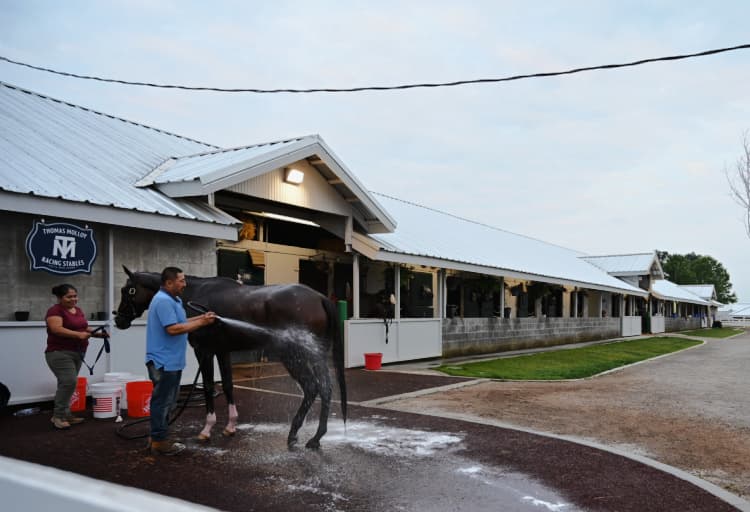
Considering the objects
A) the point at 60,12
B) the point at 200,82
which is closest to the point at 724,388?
the point at 200,82

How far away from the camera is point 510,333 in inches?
915

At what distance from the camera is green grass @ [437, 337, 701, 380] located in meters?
14.5

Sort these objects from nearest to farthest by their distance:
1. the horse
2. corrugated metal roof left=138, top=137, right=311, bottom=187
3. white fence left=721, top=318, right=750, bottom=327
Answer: the horse → corrugated metal roof left=138, top=137, right=311, bottom=187 → white fence left=721, top=318, right=750, bottom=327

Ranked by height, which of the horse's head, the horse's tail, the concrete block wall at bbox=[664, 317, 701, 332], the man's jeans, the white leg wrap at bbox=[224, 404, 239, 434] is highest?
the horse's head

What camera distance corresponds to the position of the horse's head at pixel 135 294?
7.31m

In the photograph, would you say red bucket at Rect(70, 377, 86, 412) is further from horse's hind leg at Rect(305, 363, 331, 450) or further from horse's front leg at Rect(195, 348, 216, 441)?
horse's hind leg at Rect(305, 363, 331, 450)

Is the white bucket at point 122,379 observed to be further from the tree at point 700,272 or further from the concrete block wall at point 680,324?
the tree at point 700,272

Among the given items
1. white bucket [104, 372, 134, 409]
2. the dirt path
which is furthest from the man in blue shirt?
the dirt path

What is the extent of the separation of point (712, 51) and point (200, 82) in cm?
1052

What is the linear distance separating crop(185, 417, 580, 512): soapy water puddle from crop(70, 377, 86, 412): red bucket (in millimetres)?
2660

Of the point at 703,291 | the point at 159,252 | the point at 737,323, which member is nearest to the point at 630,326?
the point at 159,252

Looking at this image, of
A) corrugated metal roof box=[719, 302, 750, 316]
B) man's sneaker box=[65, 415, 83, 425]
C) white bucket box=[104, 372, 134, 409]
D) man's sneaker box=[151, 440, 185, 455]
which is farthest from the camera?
corrugated metal roof box=[719, 302, 750, 316]

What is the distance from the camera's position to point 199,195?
1102 centimetres

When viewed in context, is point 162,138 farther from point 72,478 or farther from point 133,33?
point 72,478
